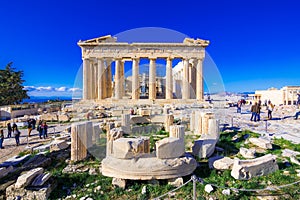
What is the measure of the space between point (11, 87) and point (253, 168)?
122 feet

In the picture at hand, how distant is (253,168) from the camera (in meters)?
5.47

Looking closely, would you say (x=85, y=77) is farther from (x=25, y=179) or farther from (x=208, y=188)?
(x=208, y=188)

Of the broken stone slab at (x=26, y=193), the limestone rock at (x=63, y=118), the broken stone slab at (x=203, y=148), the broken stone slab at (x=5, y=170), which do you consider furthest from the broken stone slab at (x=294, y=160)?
the limestone rock at (x=63, y=118)

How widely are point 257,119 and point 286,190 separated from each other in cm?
1048

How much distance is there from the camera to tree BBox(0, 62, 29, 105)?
104 feet

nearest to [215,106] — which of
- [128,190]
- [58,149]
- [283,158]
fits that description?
[283,158]

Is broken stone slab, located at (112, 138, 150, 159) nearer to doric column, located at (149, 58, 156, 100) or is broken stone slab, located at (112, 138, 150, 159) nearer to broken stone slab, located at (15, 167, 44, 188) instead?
broken stone slab, located at (15, 167, 44, 188)

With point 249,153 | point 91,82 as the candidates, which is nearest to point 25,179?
point 249,153

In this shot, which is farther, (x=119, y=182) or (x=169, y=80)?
(x=169, y=80)

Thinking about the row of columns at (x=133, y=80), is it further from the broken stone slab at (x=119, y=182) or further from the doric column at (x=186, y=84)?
the broken stone slab at (x=119, y=182)

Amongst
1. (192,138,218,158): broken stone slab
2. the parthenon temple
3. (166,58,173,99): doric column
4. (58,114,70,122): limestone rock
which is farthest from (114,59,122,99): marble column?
(192,138,218,158): broken stone slab

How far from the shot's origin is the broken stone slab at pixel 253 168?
210 inches

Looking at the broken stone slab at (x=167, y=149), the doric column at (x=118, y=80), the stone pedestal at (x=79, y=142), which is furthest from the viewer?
the doric column at (x=118, y=80)

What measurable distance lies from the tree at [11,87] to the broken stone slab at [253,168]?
Answer: 35375 mm
